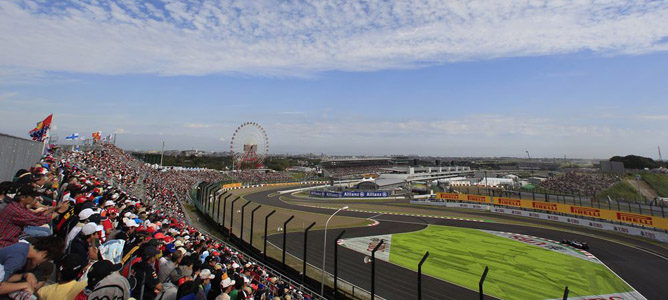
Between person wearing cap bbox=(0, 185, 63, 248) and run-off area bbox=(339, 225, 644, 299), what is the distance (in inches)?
838

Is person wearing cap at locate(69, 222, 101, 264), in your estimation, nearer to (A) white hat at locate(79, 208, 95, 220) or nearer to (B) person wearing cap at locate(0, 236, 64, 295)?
(A) white hat at locate(79, 208, 95, 220)

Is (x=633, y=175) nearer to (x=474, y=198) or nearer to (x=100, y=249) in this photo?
(x=474, y=198)

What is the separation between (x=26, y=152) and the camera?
54.3 feet

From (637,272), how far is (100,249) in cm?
3604

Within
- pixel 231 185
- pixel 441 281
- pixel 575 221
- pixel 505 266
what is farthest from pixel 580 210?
pixel 231 185

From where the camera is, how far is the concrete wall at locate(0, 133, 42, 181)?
45.4 feet

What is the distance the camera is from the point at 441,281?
21.8 metres

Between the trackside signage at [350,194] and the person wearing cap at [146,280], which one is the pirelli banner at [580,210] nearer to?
the trackside signage at [350,194]

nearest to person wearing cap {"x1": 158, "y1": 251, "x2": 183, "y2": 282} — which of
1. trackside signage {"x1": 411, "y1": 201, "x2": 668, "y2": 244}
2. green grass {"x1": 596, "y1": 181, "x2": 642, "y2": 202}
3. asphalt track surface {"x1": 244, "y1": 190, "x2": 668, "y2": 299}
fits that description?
asphalt track surface {"x1": 244, "y1": 190, "x2": 668, "y2": 299}

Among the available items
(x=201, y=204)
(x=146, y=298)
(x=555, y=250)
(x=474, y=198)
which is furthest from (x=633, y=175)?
(x=146, y=298)

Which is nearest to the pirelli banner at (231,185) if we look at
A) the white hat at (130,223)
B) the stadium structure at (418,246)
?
the stadium structure at (418,246)

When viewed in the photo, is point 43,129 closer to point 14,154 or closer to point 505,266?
point 14,154

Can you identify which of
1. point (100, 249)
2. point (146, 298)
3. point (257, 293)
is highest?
point (100, 249)

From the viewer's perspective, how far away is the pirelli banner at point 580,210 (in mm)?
34844
